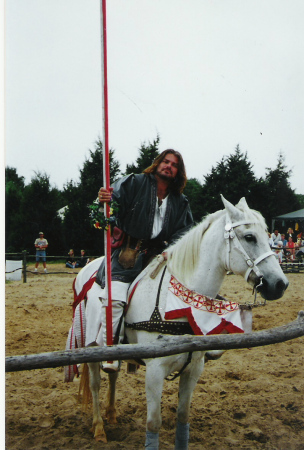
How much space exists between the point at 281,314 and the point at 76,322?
432 cm

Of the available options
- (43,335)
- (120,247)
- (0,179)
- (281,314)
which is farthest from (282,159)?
(0,179)

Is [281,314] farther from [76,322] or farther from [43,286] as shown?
[43,286]

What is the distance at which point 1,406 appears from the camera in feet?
5.83

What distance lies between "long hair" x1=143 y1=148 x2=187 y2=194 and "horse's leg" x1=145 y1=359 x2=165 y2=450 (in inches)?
51.6

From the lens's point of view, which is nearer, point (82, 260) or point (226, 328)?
point (226, 328)

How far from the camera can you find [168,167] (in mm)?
2713

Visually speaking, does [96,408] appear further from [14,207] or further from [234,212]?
[14,207]

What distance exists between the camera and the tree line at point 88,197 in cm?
470

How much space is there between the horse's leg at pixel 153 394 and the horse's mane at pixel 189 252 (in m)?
0.58

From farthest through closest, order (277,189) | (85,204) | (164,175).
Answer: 1. (277,189)
2. (85,204)
3. (164,175)

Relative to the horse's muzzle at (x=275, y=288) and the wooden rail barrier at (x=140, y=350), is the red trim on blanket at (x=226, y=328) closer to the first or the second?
the wooden rail barrier at (x=140, y=350)

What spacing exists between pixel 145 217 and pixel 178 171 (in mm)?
487

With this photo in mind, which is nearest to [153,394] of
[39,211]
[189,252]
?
[189,252]

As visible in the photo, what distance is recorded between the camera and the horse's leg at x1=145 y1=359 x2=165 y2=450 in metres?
2.21
